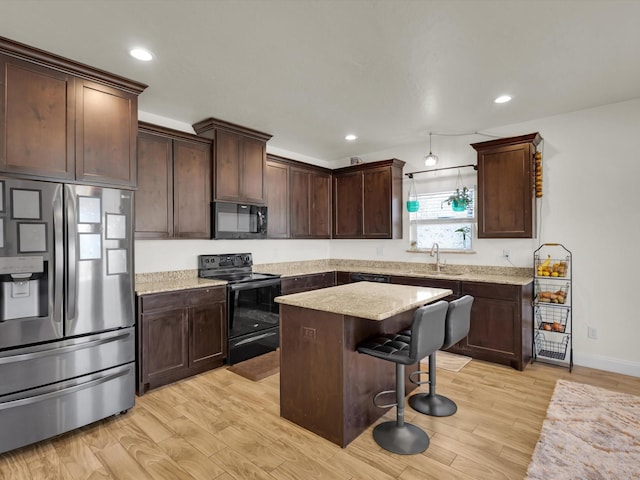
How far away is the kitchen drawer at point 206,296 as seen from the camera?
334 centimetres

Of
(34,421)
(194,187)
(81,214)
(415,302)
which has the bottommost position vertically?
(34,421)

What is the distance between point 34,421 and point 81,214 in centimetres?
140

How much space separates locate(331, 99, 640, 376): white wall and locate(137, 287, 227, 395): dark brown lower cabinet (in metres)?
3.54

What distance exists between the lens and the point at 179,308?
10.6 ft

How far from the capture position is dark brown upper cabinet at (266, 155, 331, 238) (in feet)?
15.5

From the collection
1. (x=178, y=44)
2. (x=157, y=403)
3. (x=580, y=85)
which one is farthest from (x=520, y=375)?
(x=178, y=44)

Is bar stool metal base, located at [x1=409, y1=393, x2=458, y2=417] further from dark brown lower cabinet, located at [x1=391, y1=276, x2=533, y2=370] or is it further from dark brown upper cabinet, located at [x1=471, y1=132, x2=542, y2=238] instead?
dark brown upper cabinet, located at [x1=471, y1=132, x2=542, y2=238]

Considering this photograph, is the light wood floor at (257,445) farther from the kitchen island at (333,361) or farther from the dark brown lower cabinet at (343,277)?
the dark brown lower cabinet at (343,277)

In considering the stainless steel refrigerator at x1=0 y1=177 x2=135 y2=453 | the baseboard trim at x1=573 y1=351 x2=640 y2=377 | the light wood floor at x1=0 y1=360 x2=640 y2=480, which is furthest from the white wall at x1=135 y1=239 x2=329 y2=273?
the baseboard trim at x1=573 y1=351 x2=640 y2=377

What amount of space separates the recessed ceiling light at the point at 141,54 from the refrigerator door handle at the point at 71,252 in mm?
1067

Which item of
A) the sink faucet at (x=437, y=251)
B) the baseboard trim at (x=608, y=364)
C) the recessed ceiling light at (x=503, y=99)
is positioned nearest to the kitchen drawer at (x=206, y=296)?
the sink faucet at (x=437, y=251)

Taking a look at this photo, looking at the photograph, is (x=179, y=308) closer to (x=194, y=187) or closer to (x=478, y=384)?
(x=194, y=187)

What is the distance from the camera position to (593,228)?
3.60m

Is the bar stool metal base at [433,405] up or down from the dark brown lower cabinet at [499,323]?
down
